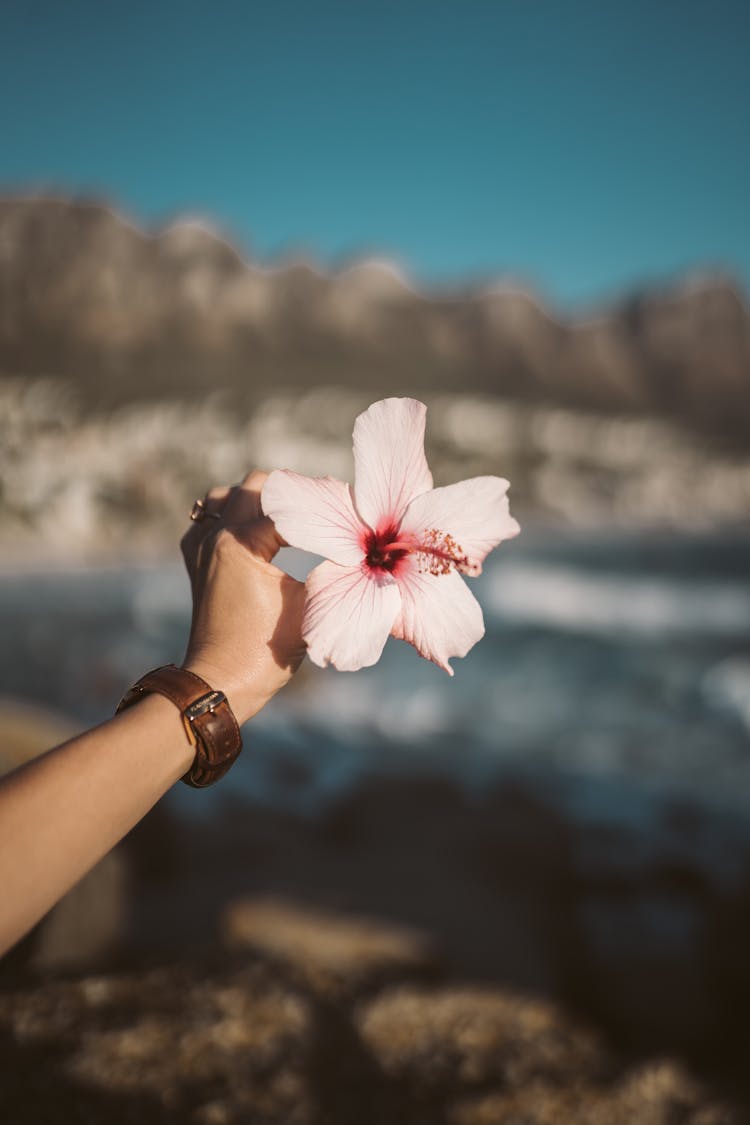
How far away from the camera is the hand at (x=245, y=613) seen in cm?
137

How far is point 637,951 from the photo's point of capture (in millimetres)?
5938

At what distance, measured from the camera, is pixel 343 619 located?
4.15 feet

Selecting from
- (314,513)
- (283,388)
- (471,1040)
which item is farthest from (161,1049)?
(283,388)

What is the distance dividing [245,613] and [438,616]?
380mm

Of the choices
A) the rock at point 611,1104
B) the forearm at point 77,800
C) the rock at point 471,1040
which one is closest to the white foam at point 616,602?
the rock at point 471,1040

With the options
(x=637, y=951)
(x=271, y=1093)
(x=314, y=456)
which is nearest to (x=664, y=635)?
(x=637, y=951)

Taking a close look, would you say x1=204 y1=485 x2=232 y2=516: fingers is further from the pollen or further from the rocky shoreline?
the rocky shoreline

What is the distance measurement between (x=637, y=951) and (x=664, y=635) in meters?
21.0

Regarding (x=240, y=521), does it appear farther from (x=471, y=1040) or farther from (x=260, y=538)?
(x=471, y=1040)

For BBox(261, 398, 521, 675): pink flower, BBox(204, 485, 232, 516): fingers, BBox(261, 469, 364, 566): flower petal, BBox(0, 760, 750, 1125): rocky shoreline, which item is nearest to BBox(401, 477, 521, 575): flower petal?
BBox(261, 398, 521, 675): pink flower

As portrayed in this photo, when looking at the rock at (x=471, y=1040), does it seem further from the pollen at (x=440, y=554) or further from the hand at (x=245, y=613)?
the pollen at (x=440, y=554)

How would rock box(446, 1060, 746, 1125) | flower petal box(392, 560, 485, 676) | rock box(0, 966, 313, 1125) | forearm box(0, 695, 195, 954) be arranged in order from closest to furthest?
forearm box(0, 695, 195, 954) < flower petal box(392, 560, 485, 676) < rock box(0, 966, 313, 1125) < rock box(446, 1060, 746, 1125)

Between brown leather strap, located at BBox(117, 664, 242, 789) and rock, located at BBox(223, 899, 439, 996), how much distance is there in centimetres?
419

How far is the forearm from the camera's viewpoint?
1.09 meters
